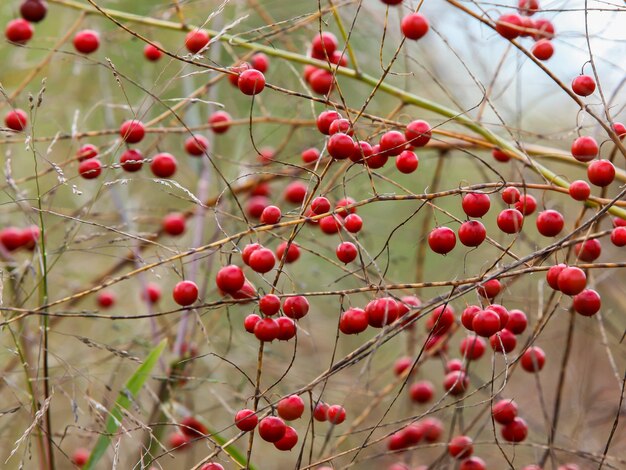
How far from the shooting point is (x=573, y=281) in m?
1.42

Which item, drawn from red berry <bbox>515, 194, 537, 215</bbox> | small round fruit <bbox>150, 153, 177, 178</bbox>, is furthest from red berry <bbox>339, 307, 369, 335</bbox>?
small round fruit <bbox>150, 153, 177, 178</bbox>

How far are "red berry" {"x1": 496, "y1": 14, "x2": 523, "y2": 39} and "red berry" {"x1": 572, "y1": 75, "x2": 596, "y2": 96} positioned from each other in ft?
0.59

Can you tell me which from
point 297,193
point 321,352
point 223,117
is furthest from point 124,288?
point 223,117

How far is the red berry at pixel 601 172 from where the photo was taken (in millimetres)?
1601

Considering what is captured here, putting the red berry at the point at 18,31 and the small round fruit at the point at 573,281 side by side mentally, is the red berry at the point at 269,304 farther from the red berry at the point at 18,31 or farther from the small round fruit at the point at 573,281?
the red berry at the point at 18,31

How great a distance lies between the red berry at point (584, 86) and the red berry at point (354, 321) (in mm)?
685

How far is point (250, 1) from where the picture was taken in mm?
2680

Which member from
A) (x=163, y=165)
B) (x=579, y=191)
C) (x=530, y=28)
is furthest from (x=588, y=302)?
(x=163, y=165)

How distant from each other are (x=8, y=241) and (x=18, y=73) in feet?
5.18

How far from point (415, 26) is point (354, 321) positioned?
0.67 m

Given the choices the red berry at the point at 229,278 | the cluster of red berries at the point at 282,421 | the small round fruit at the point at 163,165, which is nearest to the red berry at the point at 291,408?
the cluster of red berries at the point at 282,421

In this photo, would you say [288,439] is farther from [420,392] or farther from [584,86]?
[420,392]

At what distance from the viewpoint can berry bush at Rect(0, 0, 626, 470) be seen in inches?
60.0

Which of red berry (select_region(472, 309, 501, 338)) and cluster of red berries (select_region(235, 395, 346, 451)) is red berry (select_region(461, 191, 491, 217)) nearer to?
red berry (select_region(472, 309, 501, 338))
